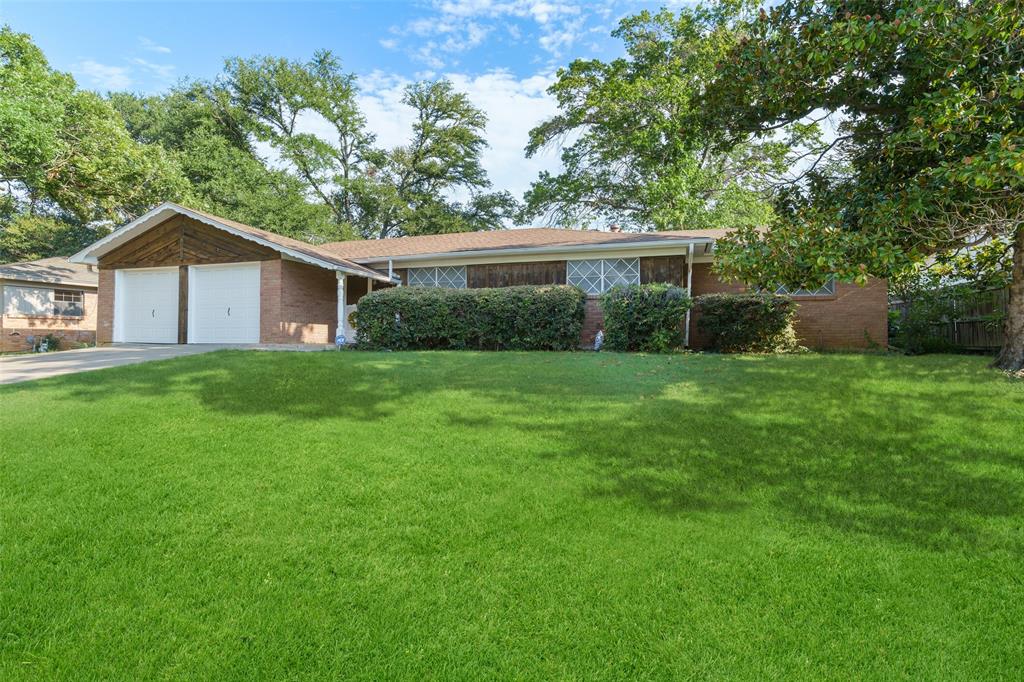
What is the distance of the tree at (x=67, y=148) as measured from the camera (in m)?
14.8

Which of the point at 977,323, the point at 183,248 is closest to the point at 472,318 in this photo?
the point at 183,248

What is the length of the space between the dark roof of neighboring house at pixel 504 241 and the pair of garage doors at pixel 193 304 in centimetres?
337

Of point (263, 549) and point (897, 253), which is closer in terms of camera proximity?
point (263, 549)


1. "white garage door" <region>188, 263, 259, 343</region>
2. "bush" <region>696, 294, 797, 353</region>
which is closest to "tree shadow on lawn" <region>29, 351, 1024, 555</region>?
"bush" <region>696, 294, 797, 353</region>

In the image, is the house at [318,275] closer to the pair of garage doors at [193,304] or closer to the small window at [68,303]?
the pair of garage doors at [193,304]

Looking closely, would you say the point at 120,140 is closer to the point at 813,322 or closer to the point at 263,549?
the point at 263,549

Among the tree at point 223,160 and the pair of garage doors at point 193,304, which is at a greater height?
the tree at point 223,160

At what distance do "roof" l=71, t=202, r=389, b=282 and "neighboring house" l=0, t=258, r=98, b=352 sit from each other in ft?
17.3

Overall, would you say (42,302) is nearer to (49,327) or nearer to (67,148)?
(49,327)

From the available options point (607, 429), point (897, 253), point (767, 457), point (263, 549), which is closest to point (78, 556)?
point (263, 549)

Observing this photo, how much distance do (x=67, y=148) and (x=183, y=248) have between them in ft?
20.0

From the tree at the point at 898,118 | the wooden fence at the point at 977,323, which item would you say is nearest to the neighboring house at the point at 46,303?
the tree at the point at 898,118

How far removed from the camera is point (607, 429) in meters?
5.16

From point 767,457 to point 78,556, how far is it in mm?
4779
